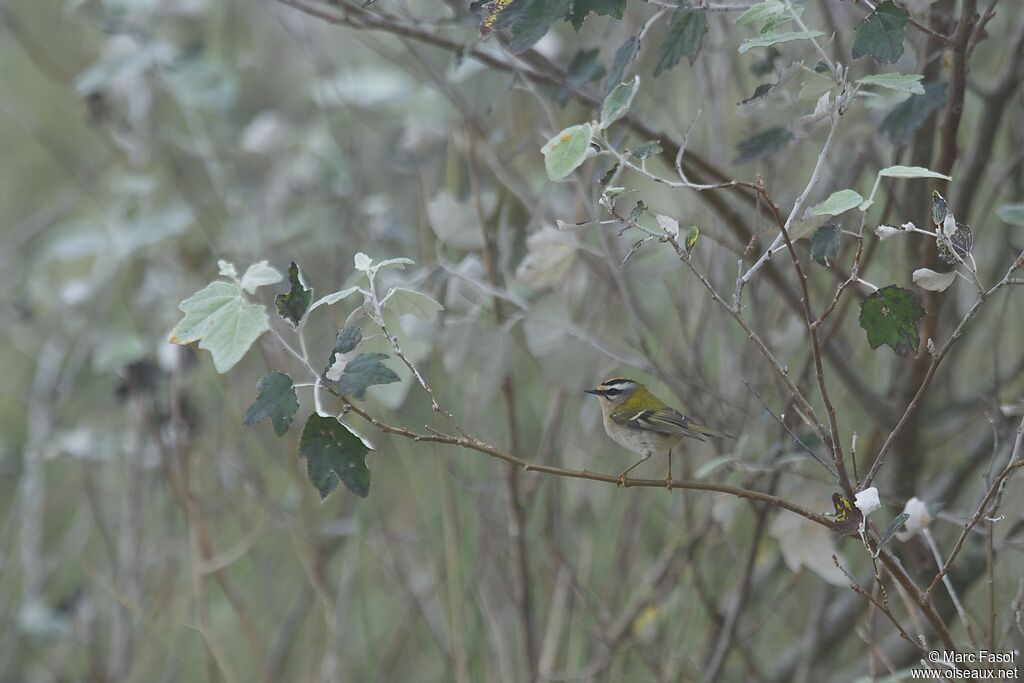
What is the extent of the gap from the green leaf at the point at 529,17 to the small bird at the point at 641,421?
0.68 meters

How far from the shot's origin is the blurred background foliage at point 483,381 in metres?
1.55

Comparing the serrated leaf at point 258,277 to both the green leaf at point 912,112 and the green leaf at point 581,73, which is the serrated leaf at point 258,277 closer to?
the green leaf at point 581,73

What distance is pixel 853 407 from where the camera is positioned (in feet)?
7.14

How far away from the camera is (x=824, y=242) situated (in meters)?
1.00

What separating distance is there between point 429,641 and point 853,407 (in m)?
1.22

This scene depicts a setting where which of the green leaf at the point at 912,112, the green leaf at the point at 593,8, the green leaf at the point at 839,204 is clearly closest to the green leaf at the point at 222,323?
the green leaf at the point at 593,8

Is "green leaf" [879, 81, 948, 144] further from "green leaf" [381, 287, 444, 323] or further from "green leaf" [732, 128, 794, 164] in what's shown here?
"green leaf" [381, 287, 444, 323]

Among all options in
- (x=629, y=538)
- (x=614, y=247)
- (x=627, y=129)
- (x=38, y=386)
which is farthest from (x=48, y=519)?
(x=627, y=129)

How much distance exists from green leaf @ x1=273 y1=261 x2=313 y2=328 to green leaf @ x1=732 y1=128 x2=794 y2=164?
57 centimetres

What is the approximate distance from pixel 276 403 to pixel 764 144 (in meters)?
0.68

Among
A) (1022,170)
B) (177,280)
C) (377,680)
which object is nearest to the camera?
(1022,170)

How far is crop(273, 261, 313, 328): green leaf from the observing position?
3.27ft

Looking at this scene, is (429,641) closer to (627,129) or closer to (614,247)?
(614,247)

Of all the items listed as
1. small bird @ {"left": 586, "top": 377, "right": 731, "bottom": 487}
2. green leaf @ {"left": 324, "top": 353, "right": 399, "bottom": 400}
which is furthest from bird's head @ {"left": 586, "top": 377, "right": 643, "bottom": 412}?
green leaf @ {"left": 324, "top": 353, "right": 399, "bottom": 400}
